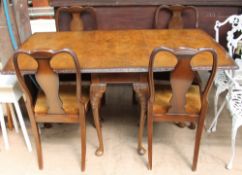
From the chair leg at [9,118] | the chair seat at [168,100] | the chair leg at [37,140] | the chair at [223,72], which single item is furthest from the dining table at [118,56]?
the chair leg at [9,118]

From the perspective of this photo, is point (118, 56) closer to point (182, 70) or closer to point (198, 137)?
point (182, 70)

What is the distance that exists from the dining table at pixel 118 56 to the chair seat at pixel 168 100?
0.11 metres

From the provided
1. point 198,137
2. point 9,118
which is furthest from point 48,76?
point 198,137

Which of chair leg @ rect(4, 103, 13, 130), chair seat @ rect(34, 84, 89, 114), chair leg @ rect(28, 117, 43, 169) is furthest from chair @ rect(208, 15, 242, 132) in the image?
chair leg @ rect(4, 103, 13, 130)

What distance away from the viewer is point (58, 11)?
2.53m

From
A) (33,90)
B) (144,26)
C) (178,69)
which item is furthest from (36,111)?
(144,26)

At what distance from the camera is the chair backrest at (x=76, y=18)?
2.55 metres

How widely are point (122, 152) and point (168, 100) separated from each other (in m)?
0.61

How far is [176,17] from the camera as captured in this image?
8.52 feet

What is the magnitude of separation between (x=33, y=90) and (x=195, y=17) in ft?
5.78

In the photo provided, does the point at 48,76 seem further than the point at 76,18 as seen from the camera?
No

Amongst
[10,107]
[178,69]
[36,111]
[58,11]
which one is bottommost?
[10,107]

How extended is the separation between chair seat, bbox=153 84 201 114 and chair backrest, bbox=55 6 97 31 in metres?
1.19

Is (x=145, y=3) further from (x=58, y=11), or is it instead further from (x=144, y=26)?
(x=58, y=11)
